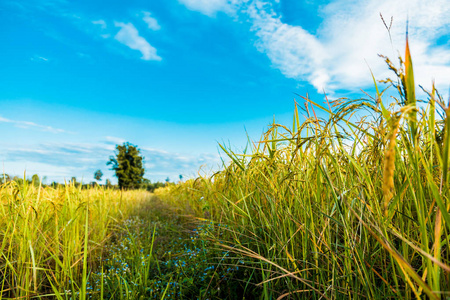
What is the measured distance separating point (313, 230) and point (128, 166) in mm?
28581

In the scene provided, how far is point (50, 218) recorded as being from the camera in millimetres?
2518

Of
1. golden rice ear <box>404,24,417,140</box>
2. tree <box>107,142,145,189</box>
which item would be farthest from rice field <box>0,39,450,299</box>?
tree <box>107,142,145,189</box>

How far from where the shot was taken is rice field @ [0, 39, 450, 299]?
2.67 feet

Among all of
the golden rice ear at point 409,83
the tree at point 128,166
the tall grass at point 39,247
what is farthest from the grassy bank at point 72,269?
the tree at point 128,166

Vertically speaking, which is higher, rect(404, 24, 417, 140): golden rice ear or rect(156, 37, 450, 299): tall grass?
rect(404, 24, 417, 140): golden rice ear

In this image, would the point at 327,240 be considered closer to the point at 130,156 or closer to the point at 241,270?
the point at 241,270

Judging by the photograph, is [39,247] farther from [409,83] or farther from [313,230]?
[409,83]

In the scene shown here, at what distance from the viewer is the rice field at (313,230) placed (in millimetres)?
813

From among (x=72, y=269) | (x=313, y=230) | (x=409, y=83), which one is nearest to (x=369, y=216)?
(x=313, y=230)

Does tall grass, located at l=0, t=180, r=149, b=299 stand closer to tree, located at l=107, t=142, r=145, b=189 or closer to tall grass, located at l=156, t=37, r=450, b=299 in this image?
tall grass, located at l=156, t=37, r=450, b=299

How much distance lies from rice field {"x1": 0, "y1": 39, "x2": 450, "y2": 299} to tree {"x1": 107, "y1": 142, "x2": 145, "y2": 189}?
2492cm

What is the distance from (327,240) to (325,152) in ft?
1.47

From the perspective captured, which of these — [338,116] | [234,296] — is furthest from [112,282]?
[338,116]

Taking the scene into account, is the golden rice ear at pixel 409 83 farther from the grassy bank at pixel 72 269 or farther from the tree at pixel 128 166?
the tree at pixel 128 166
